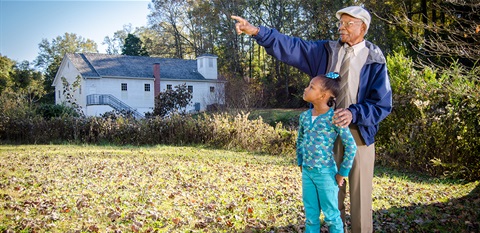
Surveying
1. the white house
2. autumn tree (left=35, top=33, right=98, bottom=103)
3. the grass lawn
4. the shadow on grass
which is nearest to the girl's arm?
the grass lawn

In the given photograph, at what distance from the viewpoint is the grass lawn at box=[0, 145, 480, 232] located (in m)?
5.33

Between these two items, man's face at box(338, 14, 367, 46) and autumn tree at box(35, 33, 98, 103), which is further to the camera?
autumn tree at box(35, 33, 98, 103)

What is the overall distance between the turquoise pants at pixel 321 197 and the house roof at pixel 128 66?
34.0 meters

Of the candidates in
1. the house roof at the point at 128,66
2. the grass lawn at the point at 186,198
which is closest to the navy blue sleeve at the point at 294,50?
the grass lawn at the point at 186,198

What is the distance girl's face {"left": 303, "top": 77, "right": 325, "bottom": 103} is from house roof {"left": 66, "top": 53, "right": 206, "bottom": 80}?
34.0 metres

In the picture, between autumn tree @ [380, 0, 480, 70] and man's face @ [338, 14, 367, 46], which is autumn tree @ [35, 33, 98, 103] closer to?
autumn tree @ [380, 0, 480, 70]

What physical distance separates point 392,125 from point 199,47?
A: 3705cm

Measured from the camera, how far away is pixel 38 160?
1087cm

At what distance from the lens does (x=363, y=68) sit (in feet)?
11.5

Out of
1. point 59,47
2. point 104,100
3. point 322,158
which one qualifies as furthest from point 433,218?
point 59,47

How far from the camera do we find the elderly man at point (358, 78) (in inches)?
135

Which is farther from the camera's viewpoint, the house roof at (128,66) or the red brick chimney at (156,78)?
the red brick chimney at (156,78)

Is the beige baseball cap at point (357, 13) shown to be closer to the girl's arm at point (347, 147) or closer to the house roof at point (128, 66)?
the girl's arm at point (347, 147)

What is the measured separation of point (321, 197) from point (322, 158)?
33 centimetres
